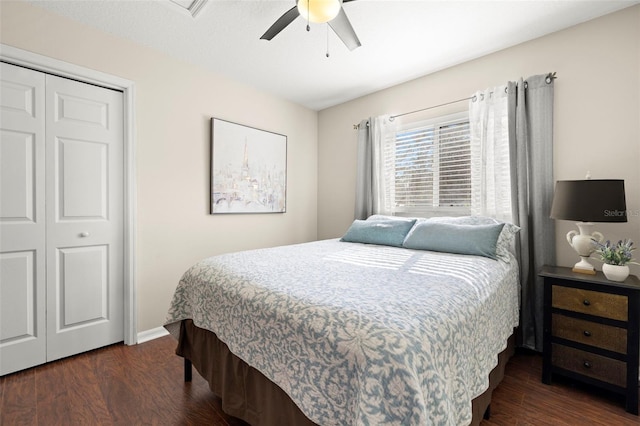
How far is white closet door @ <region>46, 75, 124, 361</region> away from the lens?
7.22 feet

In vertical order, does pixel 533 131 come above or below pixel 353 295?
above

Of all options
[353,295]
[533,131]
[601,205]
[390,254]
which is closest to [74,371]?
[353,295]

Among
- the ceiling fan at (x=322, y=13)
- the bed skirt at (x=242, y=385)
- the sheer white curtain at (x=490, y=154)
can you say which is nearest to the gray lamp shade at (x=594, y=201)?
the sheer white curtain at (x=490, y=154)

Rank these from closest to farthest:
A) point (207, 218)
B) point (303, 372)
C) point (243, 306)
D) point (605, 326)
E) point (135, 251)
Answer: point (303, 372) → point (243, 306) → point (605, 326) → point (135, 251) → point (207, 218)

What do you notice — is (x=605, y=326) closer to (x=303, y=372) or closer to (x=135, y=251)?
(x=303, y=372)

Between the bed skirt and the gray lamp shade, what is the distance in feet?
3.41

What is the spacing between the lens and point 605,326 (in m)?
1.77

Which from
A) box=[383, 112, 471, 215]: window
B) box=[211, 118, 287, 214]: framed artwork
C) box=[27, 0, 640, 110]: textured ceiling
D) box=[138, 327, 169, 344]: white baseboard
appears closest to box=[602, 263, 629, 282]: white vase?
box=[383, 112, 471, 215]: window

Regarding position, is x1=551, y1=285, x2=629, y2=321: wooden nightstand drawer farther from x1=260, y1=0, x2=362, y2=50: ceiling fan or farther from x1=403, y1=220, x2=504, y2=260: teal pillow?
x1=260, y1=0, x2=362, y2=50: ceiling fan

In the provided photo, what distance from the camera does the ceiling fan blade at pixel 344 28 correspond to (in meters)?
1.81

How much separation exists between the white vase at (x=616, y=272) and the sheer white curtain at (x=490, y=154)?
763mm

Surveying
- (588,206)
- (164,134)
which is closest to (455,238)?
A: (588,206)

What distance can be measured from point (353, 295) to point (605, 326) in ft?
5.73

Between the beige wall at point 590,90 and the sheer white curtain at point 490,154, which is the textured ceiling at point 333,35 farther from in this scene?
the sheer white curtain at point 490,154
